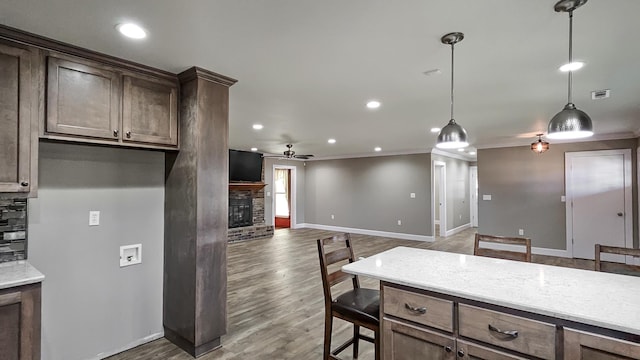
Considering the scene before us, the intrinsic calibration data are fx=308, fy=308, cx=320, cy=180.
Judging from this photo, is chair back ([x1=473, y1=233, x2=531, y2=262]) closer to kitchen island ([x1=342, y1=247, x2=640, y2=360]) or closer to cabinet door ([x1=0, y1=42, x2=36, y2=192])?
kitchen island ([x1=342, y1=247, x2=640, y2=360])

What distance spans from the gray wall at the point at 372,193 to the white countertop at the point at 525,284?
19.4 feet

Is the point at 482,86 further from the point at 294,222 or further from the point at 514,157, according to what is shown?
the point at 294,222

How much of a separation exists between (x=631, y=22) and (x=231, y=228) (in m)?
7.75

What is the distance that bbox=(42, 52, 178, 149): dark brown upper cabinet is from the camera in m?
2.05

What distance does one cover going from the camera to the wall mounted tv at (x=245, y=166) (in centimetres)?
790

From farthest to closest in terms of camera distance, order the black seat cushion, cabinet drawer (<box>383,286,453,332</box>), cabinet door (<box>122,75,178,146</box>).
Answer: cabinet door (<box>122,75,178,146</box>) → the black seat cushion → cabinet drawer (<box>383,286,453,332</box>)

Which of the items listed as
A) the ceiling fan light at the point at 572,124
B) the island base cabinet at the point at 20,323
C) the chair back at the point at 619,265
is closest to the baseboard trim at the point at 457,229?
the chair back at the point at 619,265

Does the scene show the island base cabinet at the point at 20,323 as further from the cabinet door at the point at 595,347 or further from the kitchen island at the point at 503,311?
the cabinet door at the point at 595,347

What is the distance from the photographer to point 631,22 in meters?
1.81

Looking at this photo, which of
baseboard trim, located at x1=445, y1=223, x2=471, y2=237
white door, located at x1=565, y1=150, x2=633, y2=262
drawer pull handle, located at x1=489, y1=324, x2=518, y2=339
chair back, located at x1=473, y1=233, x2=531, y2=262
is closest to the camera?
drawer pull handle, located at x1=489, y1=324, x2=518, y2=339

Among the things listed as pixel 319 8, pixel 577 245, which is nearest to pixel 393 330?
pixel 319 8

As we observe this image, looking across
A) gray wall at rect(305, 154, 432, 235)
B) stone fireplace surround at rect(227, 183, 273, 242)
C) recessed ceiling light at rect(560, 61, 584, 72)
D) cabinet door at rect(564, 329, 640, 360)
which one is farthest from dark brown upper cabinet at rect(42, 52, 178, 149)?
gray wall at rect(305, 154, 432, 235)

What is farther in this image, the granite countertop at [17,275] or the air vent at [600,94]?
the air vent at [600,94]

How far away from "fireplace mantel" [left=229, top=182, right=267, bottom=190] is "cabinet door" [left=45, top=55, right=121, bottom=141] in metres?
5.66
